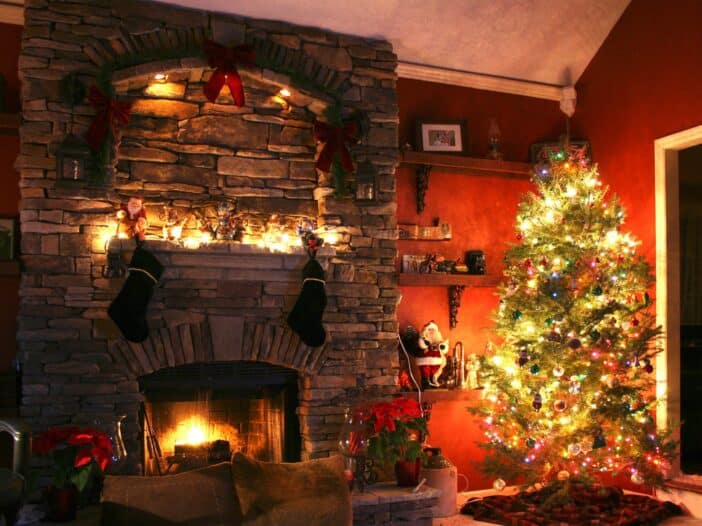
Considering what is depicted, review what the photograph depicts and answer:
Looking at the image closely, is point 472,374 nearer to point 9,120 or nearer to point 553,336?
point 553,336

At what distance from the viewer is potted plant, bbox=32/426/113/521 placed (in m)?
3.80

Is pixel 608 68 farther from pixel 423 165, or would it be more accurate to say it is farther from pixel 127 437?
pixel 127 437

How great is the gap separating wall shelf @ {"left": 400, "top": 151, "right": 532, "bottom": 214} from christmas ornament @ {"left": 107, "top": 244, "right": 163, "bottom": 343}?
203 centimetres

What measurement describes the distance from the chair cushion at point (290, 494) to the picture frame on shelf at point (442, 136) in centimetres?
276

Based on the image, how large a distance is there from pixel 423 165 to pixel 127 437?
2765mm

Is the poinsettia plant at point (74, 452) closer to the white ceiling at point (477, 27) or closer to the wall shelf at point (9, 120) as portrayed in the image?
the wall shelf at point (9, 120)

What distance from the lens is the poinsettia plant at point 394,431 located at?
4.50m

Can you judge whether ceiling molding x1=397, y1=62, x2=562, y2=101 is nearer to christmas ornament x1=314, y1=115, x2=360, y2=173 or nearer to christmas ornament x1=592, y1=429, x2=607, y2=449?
christmas ornament x1=314, y1=115, x2=360, y2=173

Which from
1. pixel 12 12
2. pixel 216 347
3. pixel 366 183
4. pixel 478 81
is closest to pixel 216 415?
pixel 216 347

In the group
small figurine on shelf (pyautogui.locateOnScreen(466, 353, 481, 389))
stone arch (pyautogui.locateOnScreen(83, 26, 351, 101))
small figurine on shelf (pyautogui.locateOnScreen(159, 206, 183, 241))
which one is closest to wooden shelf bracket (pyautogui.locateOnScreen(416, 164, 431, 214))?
stone arch (pyautogui.locateOnScreen(83, 26, 351, 101))

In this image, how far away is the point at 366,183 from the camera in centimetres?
506

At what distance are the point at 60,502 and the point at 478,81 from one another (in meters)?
4.11

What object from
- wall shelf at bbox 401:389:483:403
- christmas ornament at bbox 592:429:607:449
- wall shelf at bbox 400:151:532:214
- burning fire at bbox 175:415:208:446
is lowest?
christmas ornament at bbox 592:429:607:449

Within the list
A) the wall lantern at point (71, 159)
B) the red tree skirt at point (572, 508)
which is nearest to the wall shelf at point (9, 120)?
the wall lantern at point (71, 159)
